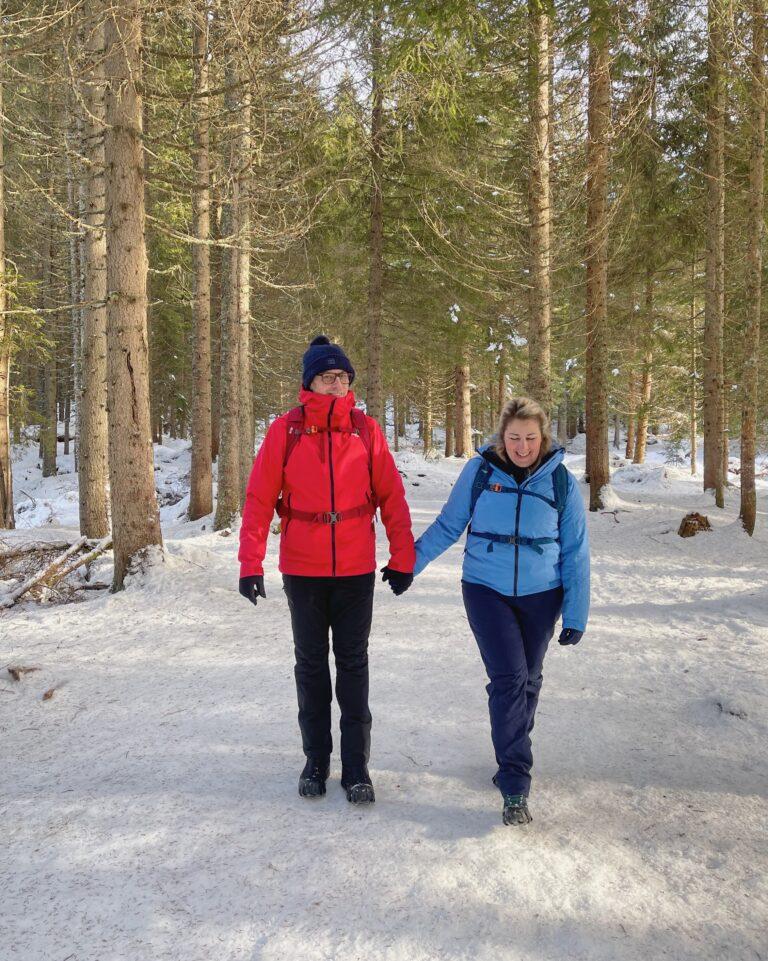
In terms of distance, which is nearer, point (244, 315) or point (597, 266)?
point (244, 315)

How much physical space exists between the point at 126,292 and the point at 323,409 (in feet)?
15.3

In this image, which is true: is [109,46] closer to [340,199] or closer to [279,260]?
[340,199]

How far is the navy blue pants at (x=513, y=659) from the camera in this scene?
3.24m

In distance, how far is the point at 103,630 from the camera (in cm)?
619

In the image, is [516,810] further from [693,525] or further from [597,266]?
[597,266]

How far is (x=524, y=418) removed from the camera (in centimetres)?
335

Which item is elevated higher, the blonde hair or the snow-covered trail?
the blonde hair

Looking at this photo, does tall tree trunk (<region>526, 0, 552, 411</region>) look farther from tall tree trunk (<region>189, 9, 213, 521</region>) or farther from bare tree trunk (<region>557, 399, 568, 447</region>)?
bare tree trunk (<region>557, 399, 568, 447</region>)

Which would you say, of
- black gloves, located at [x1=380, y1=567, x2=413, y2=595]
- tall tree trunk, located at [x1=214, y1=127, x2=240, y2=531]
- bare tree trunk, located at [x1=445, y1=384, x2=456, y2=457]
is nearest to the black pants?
black gloves, located at [x1=380, y1=567, x2=413, y2=595]

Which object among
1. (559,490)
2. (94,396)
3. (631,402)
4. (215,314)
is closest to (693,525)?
A: (559,490)

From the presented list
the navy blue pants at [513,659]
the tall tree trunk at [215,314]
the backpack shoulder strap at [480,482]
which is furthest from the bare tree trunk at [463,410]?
the navy blue pants at [513,659]

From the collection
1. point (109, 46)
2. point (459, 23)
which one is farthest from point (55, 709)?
point (459, 23)

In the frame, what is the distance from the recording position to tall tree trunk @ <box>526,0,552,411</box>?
10266mm

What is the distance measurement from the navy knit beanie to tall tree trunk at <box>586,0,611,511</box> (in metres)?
9.61
